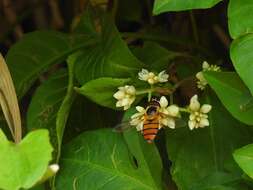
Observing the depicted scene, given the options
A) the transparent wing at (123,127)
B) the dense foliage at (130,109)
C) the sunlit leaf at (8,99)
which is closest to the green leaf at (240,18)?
the dense foliage at (130,109)

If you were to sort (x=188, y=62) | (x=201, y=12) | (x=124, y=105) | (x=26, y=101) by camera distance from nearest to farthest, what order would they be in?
(x=124, y=105) → (x=188, y=62) → (x=201, y=12) → (x=26, y=101)

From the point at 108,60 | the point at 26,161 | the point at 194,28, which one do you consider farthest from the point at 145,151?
the point at 194,28

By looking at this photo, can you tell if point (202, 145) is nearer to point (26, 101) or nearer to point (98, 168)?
point (98, 168)

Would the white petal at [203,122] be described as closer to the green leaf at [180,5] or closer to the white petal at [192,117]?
the white petal at [192,117]

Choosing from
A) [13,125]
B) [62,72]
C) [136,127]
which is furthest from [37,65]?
[136,127]

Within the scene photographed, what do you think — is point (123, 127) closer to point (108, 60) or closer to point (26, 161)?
point (108, 60)

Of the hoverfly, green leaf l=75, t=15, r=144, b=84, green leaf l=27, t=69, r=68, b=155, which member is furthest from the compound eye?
green leaf l=27, t=69, r=68, b=155
